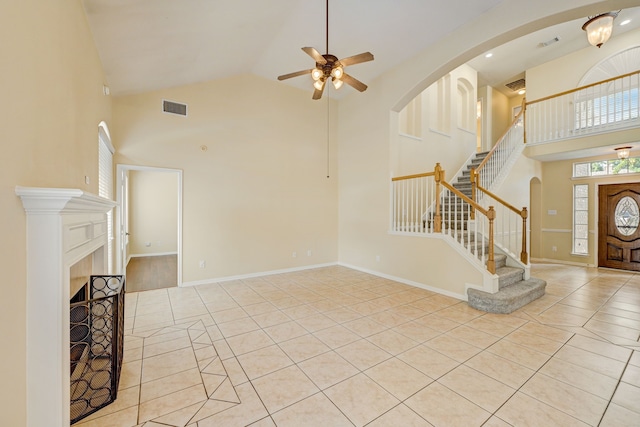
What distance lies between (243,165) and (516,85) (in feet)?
29.4

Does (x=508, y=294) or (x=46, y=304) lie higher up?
(x=46, y=304)

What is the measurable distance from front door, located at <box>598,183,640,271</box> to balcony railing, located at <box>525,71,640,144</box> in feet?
5.57

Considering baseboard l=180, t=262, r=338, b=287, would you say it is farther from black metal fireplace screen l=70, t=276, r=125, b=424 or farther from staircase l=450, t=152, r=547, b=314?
staircase l=450, t=152, r=547, b=314

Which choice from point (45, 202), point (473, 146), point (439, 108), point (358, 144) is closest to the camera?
point (45, 202)

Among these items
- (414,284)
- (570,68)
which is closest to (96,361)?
(414,284)

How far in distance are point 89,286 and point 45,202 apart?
2009 mm

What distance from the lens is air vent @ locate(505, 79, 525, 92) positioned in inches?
317

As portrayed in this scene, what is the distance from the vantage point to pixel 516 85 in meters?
8.26

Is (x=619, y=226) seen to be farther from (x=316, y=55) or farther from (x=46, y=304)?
(x=46, y=304)

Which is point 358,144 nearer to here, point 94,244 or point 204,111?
point 204,111

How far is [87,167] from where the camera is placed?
2.72 meters

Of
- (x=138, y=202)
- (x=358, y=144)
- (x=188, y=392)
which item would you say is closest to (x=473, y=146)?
(x=358, y=144)

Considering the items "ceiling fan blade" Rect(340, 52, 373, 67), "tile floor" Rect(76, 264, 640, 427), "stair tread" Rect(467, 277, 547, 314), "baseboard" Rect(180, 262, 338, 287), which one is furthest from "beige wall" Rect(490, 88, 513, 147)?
"ceiling fan blade" Rect(340, 52, 373, 67)

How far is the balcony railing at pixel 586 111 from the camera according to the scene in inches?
212
